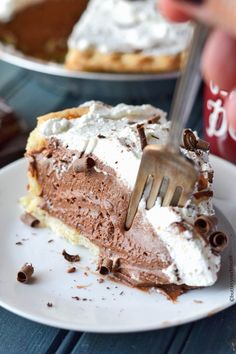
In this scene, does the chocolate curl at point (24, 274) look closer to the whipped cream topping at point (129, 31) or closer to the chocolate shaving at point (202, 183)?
the chocolate shaving at point (202, 183)

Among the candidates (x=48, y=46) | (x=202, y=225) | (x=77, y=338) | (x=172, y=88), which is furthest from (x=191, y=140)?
(x=48, y=46)

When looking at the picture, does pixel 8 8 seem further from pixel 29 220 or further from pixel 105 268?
pixel 105 268

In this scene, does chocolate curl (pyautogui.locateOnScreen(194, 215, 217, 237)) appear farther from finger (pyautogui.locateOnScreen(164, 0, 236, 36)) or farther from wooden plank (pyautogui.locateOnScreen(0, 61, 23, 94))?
wooden plank (pyautogui.locateOnScreen(0, 61, 23, 94))

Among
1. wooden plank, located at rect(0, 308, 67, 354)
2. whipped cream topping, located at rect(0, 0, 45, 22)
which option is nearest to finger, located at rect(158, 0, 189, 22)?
wooden plank, located at rect(0, 308, 67, 354)

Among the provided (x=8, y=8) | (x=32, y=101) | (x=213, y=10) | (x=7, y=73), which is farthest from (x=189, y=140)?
(x=8, y=8)

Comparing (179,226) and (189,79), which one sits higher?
(189,79)

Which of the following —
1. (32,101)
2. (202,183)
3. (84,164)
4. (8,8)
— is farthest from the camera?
(8,8)

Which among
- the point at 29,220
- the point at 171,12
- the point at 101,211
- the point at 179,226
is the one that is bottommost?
the point at 29,220
